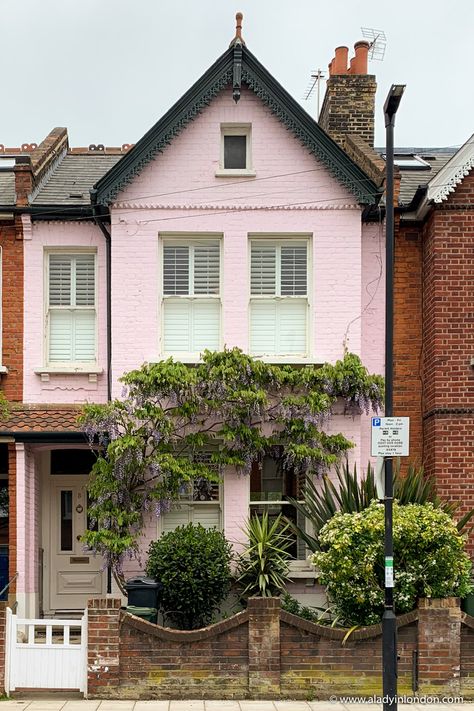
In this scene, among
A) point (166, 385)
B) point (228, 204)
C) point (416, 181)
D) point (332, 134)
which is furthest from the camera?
point (332, 134)

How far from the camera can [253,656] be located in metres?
12.5

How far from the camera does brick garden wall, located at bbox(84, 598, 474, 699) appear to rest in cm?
1242

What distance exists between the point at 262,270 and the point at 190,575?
5.14 metres

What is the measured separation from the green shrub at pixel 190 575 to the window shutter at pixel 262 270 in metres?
4.16

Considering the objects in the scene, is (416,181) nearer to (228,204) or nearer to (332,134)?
(332,134)

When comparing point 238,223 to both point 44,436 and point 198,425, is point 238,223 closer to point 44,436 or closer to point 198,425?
point 198,425

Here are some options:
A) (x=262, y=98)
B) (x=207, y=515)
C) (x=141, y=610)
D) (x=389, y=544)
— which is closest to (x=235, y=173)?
(x=262, y=98)

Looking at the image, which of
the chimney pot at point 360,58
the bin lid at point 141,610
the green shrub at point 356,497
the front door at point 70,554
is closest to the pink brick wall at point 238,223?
the green shrub at point 356,497

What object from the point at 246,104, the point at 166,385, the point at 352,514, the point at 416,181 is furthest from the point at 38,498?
the point at 416,181

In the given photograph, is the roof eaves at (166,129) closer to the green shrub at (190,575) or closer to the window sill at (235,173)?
the window sill at (235,173)

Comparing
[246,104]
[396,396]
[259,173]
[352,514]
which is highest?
[246,104]

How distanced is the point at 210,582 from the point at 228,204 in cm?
597

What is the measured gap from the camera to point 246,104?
16.5m

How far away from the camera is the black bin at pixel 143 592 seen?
1384 cm
